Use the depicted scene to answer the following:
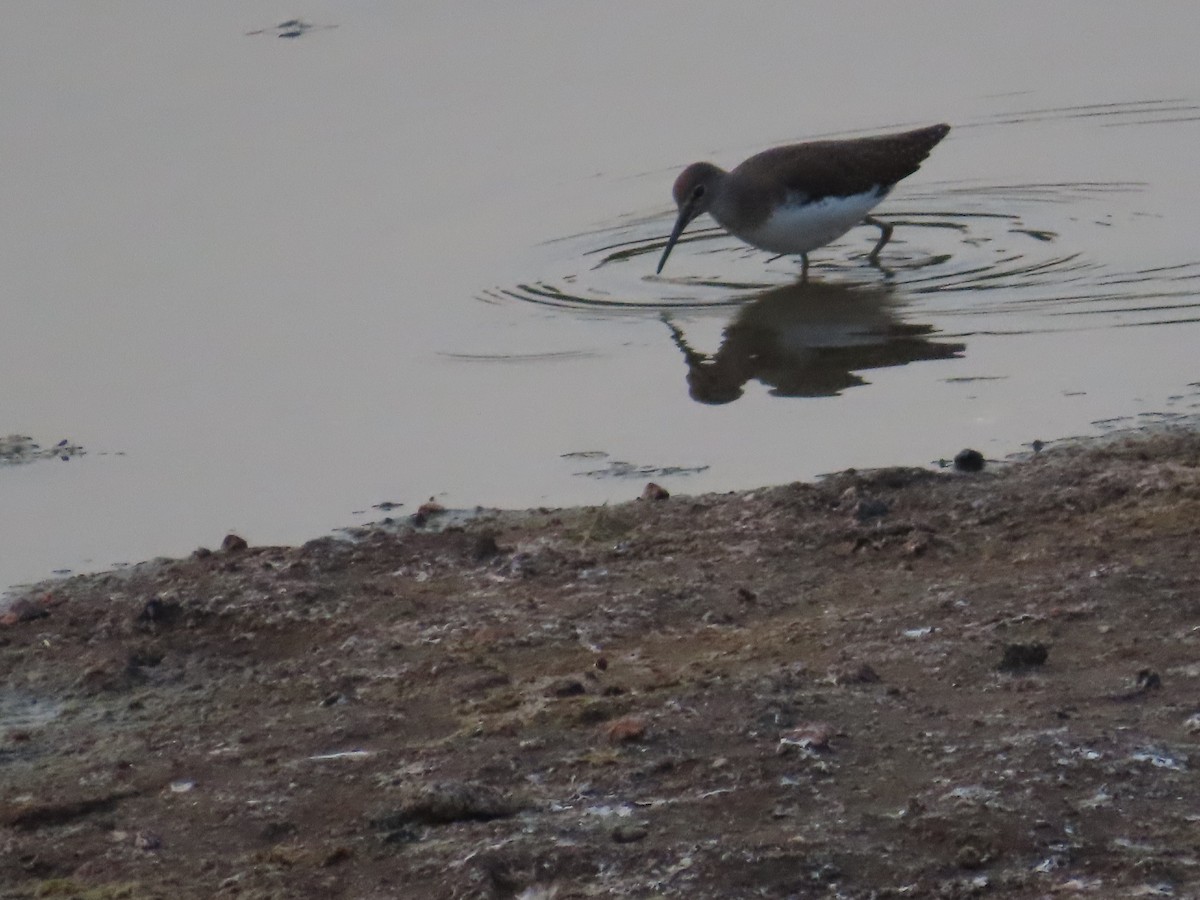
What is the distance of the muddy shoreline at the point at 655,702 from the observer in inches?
144

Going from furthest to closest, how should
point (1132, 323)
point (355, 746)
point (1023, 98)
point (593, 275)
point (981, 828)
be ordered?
1. point (1023, 98)
2. point (593, 275)
3. point (1132, 323)
4. point (355, 746)
5. point (981, 828)

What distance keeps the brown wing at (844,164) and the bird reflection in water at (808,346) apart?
87 cm

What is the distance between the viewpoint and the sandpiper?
30.6 feet

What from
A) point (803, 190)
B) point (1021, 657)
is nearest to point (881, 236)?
point (803, 190)

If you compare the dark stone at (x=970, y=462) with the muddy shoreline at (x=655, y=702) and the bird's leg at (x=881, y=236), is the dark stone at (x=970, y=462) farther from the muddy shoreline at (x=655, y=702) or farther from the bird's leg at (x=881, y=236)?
the bird's leg at (x=881, y=236)

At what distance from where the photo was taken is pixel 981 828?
11.8 ft

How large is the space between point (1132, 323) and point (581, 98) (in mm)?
4866

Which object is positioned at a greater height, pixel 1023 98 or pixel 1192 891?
pixel 1023 98

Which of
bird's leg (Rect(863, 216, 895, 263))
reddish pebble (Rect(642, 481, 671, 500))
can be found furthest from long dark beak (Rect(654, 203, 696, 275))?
reddish pebble (Rect(642, 481, 671, 500))

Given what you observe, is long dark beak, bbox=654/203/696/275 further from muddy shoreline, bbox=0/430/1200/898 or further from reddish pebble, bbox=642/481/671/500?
muddy shoreline, bbox=0/430/1200/898

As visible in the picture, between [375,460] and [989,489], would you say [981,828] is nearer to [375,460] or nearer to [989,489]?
[989,489]

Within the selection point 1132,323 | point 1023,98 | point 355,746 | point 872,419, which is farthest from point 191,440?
point 1023,98

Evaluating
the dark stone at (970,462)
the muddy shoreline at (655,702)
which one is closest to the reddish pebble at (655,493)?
the muddy shoreline at (655,702)

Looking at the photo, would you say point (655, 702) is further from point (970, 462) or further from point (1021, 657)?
point (970, 462)
